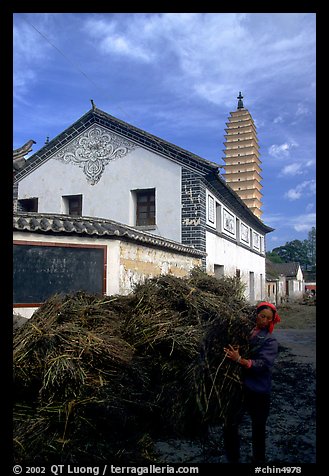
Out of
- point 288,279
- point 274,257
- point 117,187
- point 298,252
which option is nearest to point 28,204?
point 117,187

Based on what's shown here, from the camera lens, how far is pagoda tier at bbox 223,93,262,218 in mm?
41500

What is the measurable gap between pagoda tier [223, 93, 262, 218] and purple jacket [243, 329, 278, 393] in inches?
1535

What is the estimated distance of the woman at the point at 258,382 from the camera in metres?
3.06

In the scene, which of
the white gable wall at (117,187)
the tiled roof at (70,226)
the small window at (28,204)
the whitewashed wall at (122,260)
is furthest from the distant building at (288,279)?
the tiled roof at (70,226)

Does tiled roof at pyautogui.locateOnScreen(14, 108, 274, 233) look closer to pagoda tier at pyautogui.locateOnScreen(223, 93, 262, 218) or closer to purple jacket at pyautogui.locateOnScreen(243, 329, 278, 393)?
purple jacket at pyautogui.locateOnScreen(243, 329, 278, 393)

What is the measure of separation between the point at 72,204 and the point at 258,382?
12.5 m

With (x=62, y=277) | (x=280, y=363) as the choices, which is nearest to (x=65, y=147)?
(x=62, y=277)

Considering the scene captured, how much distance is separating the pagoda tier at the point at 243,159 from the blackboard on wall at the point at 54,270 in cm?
3492

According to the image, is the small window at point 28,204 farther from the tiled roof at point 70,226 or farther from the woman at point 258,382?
the woman at point 258,382

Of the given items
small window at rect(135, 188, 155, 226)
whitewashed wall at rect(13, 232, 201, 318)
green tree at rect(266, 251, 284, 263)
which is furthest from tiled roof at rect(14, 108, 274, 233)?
green tree at rect(266, 251, 284, 263)

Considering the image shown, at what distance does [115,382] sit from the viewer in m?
3.97
